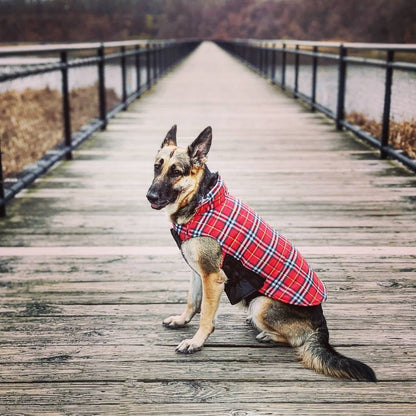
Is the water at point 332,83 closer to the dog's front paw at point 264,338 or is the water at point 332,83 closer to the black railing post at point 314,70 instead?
the black railing post at point 314,70

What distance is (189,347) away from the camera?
8.36 ft

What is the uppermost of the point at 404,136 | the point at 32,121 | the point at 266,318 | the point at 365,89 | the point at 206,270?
the point at 365,89

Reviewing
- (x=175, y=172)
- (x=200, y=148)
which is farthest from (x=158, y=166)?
(x=200, y=148)

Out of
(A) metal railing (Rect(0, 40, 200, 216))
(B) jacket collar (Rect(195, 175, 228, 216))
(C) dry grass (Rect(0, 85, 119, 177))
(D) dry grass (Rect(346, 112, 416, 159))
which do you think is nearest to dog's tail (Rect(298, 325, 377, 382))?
(B) jacket collar (Rect(195, 175, 228, 216))

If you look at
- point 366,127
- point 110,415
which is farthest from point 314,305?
point 366,127

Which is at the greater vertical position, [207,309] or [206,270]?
[206,270]

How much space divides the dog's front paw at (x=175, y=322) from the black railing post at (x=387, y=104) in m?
4.47

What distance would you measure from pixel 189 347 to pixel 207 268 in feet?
Answer: 1.18

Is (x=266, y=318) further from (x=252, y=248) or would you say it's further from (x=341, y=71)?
(x=341, y=71)

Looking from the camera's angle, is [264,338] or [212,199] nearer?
[212,199]

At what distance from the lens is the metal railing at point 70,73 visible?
4887mm

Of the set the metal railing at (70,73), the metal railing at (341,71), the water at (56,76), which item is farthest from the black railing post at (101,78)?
the metal railing at (341,71)

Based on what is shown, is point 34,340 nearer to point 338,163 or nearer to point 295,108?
point 338,163

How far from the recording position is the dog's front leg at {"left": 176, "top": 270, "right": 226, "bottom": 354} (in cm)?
251
